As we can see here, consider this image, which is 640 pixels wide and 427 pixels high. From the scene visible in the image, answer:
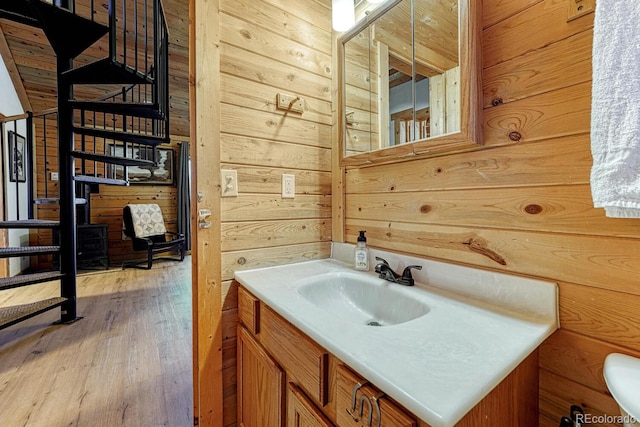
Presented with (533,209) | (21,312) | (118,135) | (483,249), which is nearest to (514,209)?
(533,209)

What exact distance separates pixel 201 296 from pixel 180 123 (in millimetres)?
4916

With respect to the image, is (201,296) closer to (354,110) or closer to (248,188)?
(248,188)

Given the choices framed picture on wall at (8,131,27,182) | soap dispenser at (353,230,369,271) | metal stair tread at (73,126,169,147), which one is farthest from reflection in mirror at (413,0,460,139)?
framed picture on wall at (8,131,27,182)

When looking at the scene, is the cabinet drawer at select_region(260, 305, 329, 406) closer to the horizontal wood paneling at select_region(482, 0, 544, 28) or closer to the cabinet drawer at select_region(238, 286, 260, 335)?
the cabinet drawer at select_region(238, 286, 260, 335)

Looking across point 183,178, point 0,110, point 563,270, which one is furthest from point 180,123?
point 563,270

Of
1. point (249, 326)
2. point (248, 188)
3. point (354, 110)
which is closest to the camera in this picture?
point (249, 326)

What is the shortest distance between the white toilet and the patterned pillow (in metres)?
5.22

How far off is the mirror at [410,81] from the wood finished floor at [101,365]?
171 cm

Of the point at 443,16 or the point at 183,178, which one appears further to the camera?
the point at 183,178

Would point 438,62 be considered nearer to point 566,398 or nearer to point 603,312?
point 603,312

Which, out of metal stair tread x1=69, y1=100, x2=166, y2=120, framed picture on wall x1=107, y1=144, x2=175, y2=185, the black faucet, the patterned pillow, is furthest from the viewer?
framed picture on wall x1=107, y1=144, x2=175, y2=185

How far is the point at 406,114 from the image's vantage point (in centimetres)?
111

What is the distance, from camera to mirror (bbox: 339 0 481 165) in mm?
863

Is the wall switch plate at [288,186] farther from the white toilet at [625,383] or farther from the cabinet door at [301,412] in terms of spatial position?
the white toilet at [625,383]
